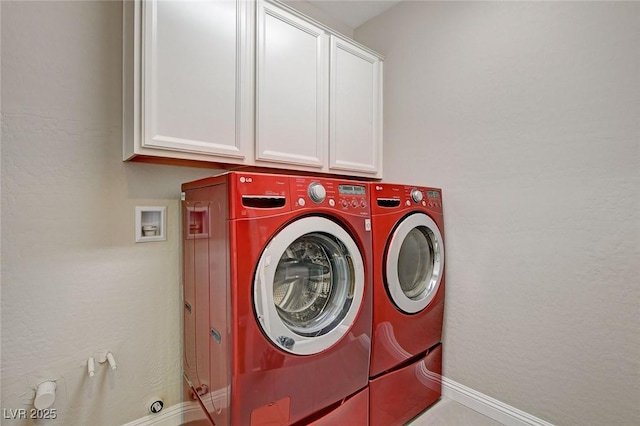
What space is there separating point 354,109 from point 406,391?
1789 millimetres

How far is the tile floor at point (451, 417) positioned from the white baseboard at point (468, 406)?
3 cm

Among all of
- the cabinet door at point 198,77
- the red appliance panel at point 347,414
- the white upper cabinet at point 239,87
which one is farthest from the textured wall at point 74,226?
the red appliance panel at point 347,414

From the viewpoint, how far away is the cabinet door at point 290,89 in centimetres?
161

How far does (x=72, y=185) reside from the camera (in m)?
1.38

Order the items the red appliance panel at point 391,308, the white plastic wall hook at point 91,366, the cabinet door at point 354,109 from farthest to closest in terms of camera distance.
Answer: the cabinet door at point 354,109 → the red appliance panel at point 391,308 → the white plastic wall hook at point 91,366

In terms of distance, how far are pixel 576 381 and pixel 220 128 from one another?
7.12ft

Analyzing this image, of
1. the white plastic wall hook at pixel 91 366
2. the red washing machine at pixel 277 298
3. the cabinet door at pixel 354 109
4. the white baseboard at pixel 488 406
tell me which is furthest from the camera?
the cabinet door at pixel 354 109

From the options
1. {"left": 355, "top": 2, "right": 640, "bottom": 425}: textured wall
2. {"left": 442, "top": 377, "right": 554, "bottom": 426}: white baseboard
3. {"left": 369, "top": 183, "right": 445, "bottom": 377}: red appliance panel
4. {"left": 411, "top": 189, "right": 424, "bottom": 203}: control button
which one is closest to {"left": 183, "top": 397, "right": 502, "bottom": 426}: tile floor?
{"left": 442, "top": 377, "right": 554, "bottom": 426}: white baseboard

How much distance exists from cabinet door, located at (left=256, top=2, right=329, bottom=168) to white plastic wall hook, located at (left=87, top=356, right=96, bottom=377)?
124 centimetres

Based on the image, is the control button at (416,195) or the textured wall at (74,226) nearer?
the textured wall at (74,226)

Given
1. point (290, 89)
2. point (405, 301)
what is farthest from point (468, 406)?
point (290, 89)

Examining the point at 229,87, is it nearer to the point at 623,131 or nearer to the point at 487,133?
the point at 487,133

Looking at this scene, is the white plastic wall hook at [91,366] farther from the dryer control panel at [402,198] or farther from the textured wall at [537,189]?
the textured wall at [537,189]

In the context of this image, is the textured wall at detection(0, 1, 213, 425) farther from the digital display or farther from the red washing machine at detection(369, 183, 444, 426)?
the red washing machine at detection(369, 183, 444, 426)
